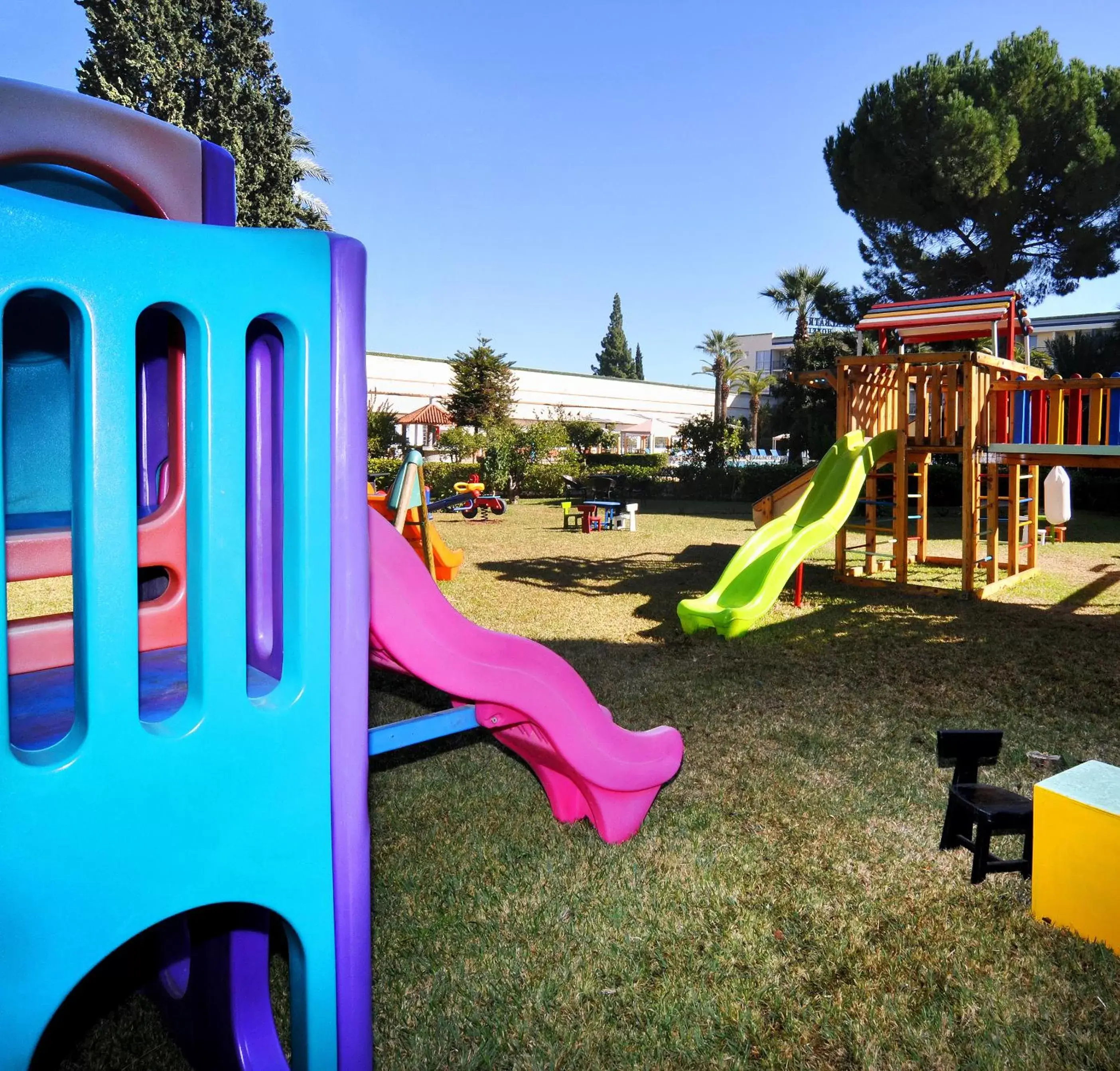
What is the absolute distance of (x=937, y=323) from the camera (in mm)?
10867

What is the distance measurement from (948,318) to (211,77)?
84.5 ft

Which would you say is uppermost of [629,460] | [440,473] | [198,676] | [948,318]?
[948,318]

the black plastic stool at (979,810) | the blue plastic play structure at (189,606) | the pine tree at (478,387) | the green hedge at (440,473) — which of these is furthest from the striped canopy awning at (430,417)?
the blue plastic play structure at (189,606)

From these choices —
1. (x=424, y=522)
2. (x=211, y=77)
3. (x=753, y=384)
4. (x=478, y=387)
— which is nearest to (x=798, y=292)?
(x=753, y=384)

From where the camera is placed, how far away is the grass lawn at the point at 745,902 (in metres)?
2.32

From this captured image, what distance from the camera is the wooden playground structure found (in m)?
8.55

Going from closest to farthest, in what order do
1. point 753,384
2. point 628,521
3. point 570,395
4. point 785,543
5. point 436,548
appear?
1. point 785,543
2. point 436,548
3. point 628,521
4. point 753,384
5. point 570,395

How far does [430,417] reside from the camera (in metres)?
32.6

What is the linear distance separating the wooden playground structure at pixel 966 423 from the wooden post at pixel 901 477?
0.05 feet

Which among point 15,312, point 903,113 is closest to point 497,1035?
point 15,312

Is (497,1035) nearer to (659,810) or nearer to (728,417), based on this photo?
(659,810)

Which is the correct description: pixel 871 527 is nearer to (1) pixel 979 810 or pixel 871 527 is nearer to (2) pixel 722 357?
(1) pixel 979 810

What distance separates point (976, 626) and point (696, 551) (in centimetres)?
595

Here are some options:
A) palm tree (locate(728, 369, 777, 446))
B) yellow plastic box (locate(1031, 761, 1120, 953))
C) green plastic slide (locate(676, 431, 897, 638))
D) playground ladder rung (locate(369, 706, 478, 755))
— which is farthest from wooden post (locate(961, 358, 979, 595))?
palm tree (locate(728, 369, 777, 446))
